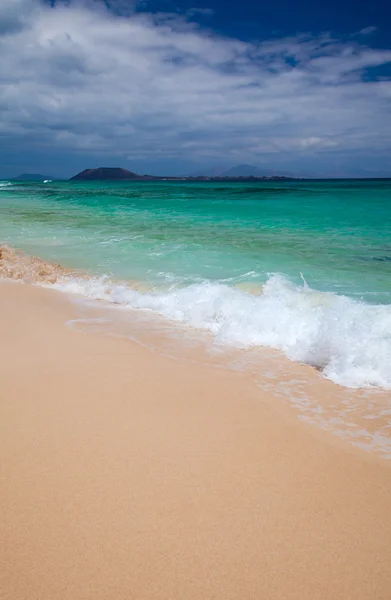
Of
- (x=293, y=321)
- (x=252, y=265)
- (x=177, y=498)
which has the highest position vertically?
(x=252, y=265)

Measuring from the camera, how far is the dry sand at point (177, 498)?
1.70 metres

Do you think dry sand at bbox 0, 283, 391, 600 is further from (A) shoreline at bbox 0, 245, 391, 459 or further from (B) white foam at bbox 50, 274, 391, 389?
(B) white foam at bbox 50, 274, 391, 389

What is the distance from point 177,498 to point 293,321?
296 cm

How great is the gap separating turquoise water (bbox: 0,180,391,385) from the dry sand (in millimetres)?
1458

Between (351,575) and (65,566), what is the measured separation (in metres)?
1.12

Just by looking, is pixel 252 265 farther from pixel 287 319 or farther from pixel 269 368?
pixel 269 368

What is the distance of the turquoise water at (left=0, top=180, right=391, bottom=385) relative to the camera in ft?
14.9

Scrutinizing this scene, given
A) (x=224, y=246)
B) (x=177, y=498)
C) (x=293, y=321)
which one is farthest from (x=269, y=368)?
(x=224, y=246)

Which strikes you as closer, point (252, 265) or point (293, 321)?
point (293, 321)

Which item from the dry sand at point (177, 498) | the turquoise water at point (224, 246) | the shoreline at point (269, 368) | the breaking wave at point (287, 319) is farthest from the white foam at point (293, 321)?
the turquoise water at point (224, 246)

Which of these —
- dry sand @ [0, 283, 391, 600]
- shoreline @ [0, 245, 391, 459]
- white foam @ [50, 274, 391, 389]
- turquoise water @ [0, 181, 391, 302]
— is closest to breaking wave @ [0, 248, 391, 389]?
white foam @ [50, 274, 391, 389]

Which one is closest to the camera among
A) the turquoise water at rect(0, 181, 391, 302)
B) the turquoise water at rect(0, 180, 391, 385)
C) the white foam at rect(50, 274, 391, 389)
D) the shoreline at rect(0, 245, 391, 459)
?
the shoreline at rect(0, 245, 391, 459)

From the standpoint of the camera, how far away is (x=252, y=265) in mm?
9141

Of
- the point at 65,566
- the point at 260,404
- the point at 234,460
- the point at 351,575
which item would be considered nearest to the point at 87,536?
the point at 65,566
